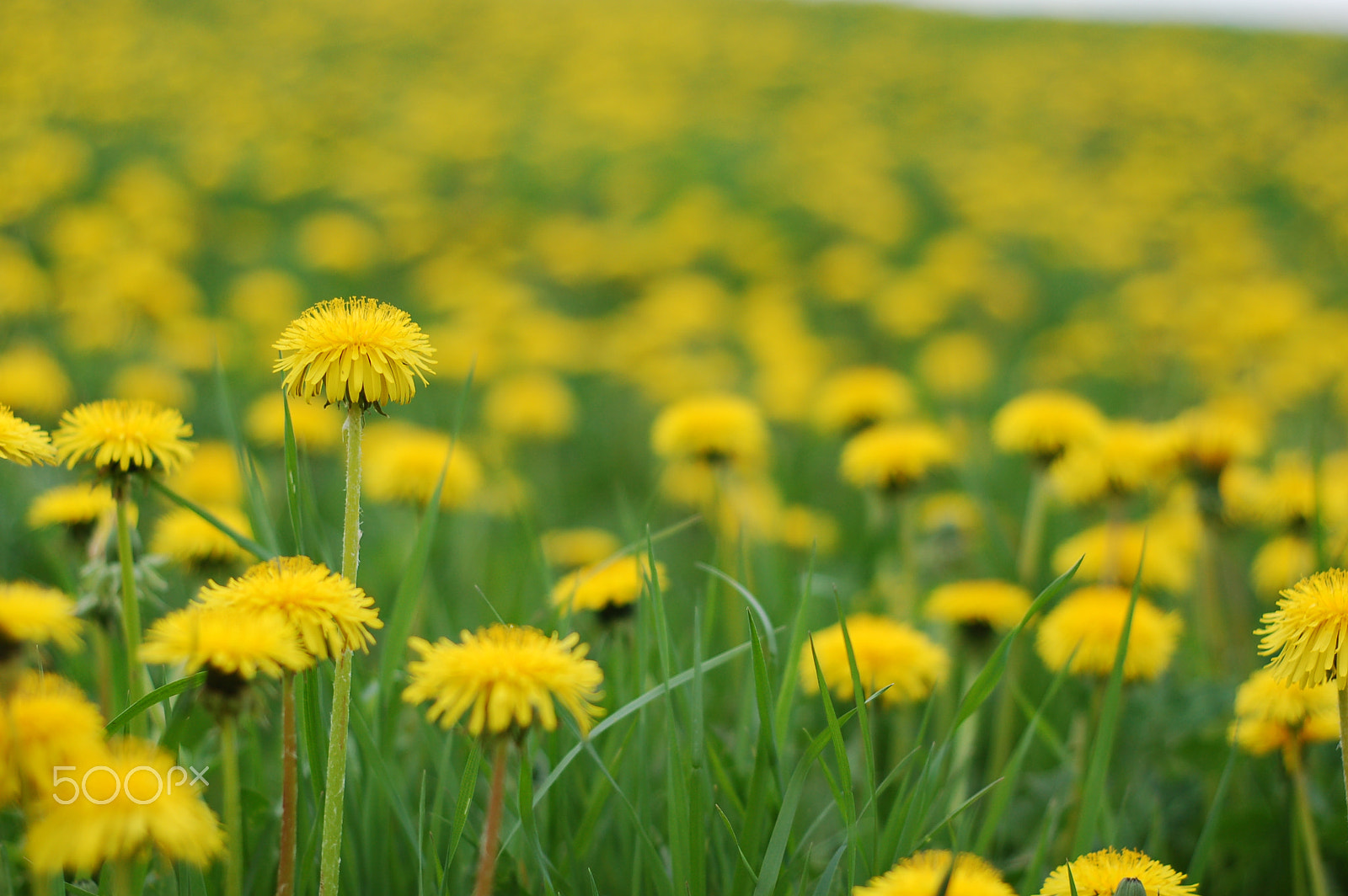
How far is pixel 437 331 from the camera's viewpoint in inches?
215

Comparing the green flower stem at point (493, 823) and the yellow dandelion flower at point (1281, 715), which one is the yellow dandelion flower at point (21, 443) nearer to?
the green flower stem at point (493, 823)

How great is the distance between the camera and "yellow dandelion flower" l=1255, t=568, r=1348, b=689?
0.96 m

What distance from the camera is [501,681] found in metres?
0.84

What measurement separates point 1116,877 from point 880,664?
2.04ft

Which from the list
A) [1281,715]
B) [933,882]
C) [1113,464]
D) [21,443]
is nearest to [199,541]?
[21,443]

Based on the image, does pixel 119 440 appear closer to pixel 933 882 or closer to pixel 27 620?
pixel 27 620

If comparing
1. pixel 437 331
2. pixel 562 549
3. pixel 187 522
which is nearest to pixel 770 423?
pixel 437 331

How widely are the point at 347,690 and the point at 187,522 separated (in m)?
0.92

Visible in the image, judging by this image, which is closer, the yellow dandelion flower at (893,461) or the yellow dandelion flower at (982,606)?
the yellow dandelion flower at (982,606)

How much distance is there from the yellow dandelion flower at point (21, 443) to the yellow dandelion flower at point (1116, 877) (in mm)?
1109

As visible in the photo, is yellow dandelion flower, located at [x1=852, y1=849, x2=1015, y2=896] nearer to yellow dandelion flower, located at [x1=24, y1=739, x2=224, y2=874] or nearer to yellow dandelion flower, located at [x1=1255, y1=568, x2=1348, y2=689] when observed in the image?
yellow dandelion flower, located at [x1=1255, y1=568, x2=1348, y2=689]

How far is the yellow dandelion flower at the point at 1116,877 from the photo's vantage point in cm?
91

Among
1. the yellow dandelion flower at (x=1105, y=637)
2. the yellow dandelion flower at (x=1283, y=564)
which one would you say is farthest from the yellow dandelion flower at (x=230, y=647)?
the yellow dandelion flower at (x=1283, y=564)

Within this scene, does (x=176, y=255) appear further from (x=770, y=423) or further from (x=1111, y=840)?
(x=1111, y=840)
